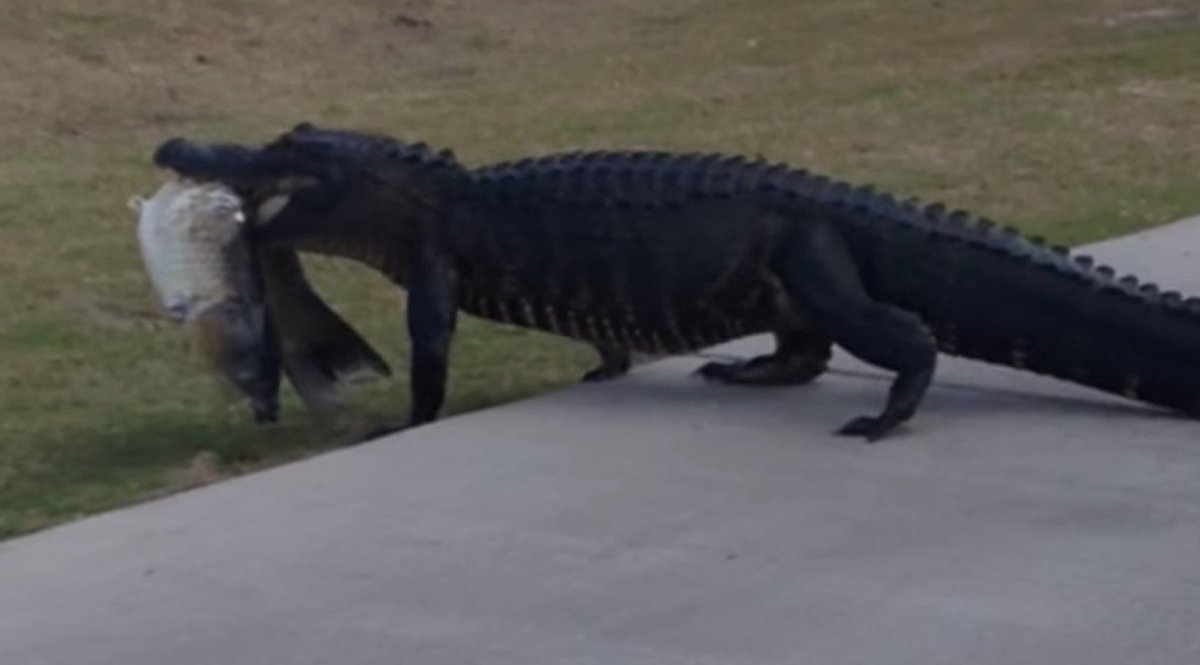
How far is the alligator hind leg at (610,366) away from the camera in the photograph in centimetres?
782

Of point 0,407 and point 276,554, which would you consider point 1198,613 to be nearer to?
point 276,554

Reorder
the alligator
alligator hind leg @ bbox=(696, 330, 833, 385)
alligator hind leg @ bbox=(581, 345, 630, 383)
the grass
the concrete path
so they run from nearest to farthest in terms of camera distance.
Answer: the concrete path → the alligator → alligator hind leg @ bbox=(696, 330, 833, 385) → alligator hind leg @ bbox=(581, 345, 630, 383) → the grass

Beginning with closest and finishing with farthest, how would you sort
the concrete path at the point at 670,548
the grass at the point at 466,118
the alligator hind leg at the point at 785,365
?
the concrete path at the point at 670,548 < the alligator hind leg at the point at 785,365 < the grass at the point at 466,118

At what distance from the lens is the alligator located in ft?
23.7

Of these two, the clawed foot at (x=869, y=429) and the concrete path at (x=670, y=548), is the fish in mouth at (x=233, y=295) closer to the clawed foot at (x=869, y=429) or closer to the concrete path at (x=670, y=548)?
the concrete path at (x=670, y=548)

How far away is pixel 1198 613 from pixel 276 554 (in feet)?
6.15

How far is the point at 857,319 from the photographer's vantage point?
7223 millimetres

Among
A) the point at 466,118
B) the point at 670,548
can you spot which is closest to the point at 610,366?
the point at 670,548

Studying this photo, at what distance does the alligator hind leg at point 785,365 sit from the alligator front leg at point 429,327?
2.45 ft

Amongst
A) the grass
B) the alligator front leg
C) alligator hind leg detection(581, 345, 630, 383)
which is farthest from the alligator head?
alligator hind leg detection(581, 345, 630, 383)

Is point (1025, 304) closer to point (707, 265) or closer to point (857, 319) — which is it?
point (857, 319)

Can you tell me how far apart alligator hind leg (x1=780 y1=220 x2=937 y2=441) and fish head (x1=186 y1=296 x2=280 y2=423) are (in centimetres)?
129

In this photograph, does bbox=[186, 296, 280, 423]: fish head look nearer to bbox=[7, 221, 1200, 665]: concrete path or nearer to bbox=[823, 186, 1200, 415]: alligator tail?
bbox=[7, 221, 1200, 665]: concrete path

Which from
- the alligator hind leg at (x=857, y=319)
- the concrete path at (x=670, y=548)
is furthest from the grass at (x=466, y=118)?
the alligator hind leg at (x=857, y=319)
